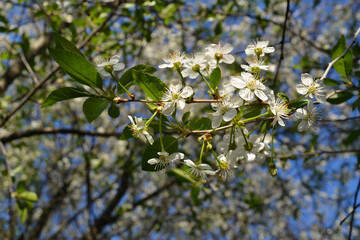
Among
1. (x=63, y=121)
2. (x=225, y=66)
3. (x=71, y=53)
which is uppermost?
(x=71, y=53)

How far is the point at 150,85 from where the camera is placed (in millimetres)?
961

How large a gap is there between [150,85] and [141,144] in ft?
8.62

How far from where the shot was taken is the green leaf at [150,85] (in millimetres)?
946

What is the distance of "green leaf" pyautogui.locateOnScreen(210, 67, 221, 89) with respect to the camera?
97cm

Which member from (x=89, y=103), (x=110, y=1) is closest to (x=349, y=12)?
(x=110, y=1)

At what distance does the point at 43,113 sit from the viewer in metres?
5.24

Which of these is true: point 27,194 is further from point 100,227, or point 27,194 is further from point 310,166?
point 310,166

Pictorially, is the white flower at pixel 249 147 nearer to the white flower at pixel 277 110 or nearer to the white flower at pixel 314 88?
the white flower at pixel 277 110

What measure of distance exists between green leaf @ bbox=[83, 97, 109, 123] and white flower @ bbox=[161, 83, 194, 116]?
237 mm

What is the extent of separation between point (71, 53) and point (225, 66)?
2.92m

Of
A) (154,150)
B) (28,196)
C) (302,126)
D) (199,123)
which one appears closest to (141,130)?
(154,150)

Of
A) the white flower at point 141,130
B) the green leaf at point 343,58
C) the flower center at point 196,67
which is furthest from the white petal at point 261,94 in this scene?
the green leaf at point 343,58

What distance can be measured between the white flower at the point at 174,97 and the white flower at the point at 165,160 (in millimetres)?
145

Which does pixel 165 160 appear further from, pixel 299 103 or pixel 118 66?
pixel 299 103
